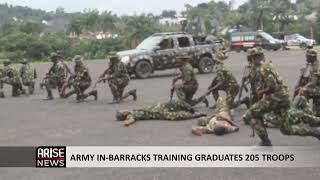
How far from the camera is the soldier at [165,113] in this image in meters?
11.8

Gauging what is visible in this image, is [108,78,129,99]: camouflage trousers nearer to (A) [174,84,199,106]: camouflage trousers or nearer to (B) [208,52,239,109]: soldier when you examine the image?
(A) [174,84,199,106]: camouflage trousers

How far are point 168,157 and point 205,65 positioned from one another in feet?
52.4

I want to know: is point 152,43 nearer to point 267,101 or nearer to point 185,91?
point 185,91

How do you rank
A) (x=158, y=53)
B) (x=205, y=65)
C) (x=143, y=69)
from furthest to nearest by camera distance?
1. (x=205, y=65)
2. (x=143, y=69)
3. (x=158, y=53)

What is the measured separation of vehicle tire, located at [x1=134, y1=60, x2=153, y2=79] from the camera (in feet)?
73.5

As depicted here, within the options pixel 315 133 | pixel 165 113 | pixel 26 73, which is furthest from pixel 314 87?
pixel 26 73

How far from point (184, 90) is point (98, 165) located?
4.68m

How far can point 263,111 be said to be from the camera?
8258 millimetres

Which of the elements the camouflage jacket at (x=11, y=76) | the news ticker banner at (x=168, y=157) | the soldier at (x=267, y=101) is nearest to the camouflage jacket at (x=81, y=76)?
the camouflage jacket at (x=11, y=76)

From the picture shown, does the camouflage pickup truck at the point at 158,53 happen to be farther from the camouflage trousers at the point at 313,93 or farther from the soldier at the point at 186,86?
the camouflage trousers at the point at 313,93

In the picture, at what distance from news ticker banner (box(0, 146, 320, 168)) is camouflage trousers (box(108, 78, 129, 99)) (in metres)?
6.52

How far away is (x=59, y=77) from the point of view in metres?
17.0

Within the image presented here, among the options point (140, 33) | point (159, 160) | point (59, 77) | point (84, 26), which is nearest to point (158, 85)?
point (59, 77)

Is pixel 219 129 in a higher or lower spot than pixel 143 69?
lower
